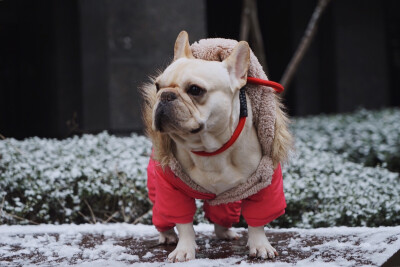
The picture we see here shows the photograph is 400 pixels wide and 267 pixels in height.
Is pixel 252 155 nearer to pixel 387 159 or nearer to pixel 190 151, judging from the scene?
pixel 190 151

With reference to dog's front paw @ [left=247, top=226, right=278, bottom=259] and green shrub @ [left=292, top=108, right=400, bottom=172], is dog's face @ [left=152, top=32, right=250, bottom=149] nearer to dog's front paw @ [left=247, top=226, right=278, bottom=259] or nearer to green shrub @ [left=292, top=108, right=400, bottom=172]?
dog's front paw @ [left=247, top=226, right=278, bottom=259]

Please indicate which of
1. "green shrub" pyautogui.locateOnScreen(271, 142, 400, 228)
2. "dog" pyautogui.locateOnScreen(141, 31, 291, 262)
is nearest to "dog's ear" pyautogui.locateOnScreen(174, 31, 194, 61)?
"dog" pyautogui.locateOnScreen(141, 31, 291, 262)

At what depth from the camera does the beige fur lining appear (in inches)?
121

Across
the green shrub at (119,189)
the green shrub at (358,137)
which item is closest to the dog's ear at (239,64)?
the green shrub at (119,189)

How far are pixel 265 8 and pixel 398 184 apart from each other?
26.7 ft

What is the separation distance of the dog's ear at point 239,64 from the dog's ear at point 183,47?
0.27m

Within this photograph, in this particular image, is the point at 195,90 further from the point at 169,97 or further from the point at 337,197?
the point at 337,197

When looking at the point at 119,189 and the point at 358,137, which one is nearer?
the point at 119,189

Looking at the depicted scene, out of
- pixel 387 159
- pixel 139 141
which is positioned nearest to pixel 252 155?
pixel 139 141

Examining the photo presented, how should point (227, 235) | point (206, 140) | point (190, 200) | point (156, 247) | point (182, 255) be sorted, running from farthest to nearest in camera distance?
point (227, 235), point (156, 247), point (190, 200), point (182, 255), point (206, 140)

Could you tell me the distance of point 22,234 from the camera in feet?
13.2

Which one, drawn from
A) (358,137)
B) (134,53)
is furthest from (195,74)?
(358,137)

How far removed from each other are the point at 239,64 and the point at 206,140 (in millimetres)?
447

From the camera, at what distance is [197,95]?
2730 millimetres
